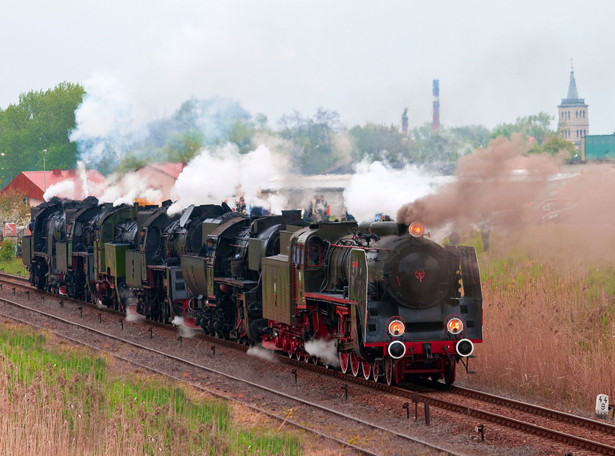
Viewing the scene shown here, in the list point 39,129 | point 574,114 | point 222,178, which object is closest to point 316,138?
point 222,178

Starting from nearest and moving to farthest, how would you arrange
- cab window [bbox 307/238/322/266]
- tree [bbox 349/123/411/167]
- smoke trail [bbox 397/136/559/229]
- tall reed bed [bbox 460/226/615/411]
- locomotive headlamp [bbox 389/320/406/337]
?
smoke trail [bbox 397/136/559/229]
locomotive headlamp [bbox 389/320/406/337]
tall reed bed [bbox 460/226/615/411]
cab window [bbox 307/238/322/266]
tree [bbox 349/123/411/167]

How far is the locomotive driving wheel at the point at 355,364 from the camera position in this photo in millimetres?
16609

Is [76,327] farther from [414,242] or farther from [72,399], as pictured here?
[414,242]

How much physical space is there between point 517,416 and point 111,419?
6205 mm

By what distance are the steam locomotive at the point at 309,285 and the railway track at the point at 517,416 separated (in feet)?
1.91

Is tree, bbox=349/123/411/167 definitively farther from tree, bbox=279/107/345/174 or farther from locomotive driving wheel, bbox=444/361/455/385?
locomotive driving wheel, bbox=444/361/455/385

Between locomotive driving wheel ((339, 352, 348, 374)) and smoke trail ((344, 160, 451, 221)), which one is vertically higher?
smoke trail ((344, 160, 451, 221))

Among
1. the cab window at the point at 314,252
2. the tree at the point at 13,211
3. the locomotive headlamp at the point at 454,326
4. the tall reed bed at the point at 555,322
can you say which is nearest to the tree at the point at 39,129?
the tree at the point at 13,211

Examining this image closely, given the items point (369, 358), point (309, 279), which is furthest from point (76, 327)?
point (369, 358)

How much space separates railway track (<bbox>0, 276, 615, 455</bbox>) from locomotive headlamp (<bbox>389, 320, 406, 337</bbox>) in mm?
1011

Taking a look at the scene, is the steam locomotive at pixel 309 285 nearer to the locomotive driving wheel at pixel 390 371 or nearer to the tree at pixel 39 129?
the locomotive driving wheel at pixel 390 371

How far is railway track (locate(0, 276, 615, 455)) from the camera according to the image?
12.1 m

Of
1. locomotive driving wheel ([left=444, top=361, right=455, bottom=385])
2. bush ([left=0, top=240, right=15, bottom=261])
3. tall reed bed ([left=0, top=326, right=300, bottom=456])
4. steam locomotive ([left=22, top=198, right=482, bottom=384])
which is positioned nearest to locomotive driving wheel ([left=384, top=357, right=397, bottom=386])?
steam locomotive ([left=22, top=198, right=482, bottom=384])

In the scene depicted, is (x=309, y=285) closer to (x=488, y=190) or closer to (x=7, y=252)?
(x=488, y=190)
